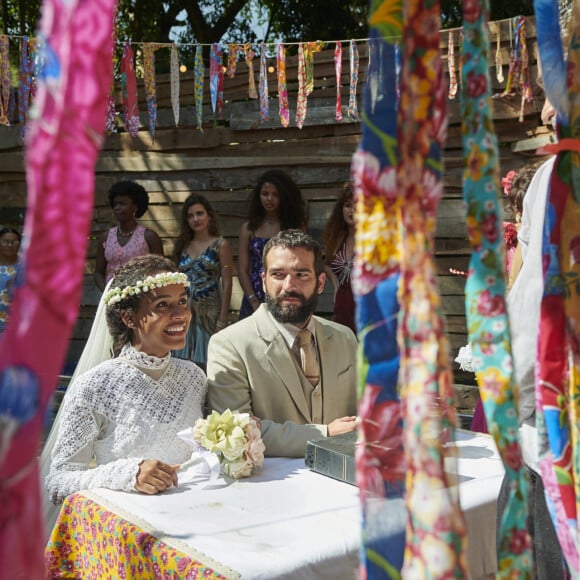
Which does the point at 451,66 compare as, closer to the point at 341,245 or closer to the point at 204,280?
the point at 341,245

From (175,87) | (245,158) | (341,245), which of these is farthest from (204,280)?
(175,87)

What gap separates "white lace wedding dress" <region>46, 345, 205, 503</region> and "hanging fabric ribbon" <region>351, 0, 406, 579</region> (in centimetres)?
127

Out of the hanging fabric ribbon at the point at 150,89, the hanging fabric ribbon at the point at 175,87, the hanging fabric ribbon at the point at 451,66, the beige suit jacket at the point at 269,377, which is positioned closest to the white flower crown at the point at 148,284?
the beige suit jacket at the point at 269,377

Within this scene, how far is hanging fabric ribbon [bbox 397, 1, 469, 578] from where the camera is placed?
80 centimetres

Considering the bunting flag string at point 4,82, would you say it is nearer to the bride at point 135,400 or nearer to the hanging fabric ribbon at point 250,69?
the hanging fabric ribbon at point 250,69

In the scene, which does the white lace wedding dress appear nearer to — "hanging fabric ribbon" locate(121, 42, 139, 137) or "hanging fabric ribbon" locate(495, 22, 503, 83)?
"hanging fabric ribbon" locate(495, 22, 503, 83)

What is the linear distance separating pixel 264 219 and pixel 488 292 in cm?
428

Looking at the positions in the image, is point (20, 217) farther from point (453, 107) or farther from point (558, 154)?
point (558, 154)

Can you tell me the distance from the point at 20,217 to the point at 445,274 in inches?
182

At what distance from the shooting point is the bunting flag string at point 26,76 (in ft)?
20.7

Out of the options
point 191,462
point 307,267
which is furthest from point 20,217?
point 191,462

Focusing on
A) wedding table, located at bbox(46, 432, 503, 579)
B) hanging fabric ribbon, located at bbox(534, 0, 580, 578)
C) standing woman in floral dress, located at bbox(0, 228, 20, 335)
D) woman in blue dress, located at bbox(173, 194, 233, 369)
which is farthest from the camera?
standing woman in floral dress, located at bbox(0, 228, 20, 335)

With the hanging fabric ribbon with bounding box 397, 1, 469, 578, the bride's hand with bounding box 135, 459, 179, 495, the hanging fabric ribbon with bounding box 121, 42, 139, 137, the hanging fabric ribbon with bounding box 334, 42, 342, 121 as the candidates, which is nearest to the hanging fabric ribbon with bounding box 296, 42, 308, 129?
the hanging fabric ribbon with bounding box 334, 42, 342, 121

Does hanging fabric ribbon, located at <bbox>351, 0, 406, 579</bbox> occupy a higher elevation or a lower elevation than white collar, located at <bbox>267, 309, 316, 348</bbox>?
higher
